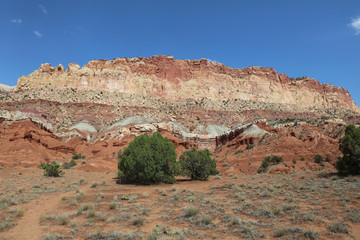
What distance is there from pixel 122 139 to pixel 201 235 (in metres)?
37.7

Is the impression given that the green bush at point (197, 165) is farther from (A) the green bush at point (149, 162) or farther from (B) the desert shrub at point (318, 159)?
(B) the desert shrub at point (318, 159)

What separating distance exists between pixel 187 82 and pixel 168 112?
2264 cm

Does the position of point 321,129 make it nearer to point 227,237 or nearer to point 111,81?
point 227,237

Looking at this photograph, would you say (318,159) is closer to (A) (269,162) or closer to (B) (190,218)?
(A) (269,162)

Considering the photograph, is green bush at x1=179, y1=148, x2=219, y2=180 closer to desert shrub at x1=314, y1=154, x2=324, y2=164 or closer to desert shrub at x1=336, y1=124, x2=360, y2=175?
desert shrub at x1=336, y1=124, x2=360, y2=175

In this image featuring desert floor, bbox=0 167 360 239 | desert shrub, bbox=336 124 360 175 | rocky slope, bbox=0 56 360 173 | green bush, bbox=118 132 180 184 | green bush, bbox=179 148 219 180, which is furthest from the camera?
rocky slope, bbox=0 56 360 173

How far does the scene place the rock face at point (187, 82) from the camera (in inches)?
2700

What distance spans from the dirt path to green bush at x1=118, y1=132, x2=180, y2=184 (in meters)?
5.95

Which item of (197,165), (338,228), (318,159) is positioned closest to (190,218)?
(338,228)

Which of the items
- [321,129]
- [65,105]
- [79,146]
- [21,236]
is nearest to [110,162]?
[79,146]

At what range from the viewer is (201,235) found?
6477 millimetres

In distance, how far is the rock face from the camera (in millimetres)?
68575

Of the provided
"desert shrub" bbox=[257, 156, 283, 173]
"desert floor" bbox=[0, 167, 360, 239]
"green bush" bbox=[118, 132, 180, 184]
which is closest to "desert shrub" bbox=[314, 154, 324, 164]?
"desert shrub" bbox=[257, 156, 283, 173]

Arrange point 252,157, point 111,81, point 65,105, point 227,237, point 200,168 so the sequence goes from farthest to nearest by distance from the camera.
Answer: point 111,81 → point 65,105 → point 252,157 → point 200,168 → point 227,237
